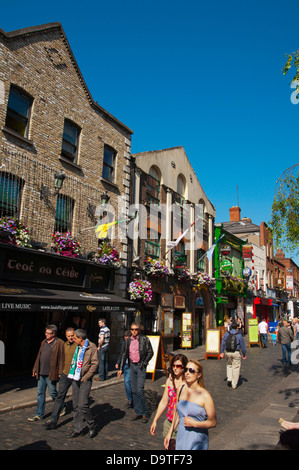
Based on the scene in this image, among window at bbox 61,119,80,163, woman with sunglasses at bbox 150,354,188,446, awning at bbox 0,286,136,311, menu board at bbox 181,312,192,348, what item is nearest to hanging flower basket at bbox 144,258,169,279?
menu board at bbox 181,312,192,348

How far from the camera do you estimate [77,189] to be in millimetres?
14000

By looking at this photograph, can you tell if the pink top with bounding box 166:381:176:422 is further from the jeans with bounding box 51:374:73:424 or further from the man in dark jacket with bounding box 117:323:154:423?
the man in dark jacket with bounding box 117:323:154:423

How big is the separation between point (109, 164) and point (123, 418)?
11.4 m

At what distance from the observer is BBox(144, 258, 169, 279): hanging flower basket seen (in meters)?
17.4

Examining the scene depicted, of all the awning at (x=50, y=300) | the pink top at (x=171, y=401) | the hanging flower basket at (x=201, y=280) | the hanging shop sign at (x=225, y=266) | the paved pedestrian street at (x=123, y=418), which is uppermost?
the hanging shop sign at (x=225, y=266)

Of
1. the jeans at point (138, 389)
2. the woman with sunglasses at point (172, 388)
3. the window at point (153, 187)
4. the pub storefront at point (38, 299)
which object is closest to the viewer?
the woman with sunglasses at point (172, 388)

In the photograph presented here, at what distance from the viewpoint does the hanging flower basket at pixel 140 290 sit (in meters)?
15.7

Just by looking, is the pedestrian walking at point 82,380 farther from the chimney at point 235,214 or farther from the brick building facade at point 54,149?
the chimney at point 235,214

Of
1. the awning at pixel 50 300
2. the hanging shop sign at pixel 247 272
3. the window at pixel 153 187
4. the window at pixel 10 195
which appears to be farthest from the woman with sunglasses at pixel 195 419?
the hanging shop sign at pixel 247 272

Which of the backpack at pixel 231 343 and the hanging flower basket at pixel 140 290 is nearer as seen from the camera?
the backpack at pixel 231 343

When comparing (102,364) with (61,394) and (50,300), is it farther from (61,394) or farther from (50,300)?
(61,394)

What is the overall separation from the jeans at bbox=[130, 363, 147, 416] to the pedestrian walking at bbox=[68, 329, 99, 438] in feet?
4.46

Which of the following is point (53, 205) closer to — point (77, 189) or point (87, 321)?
point (77, 189)
